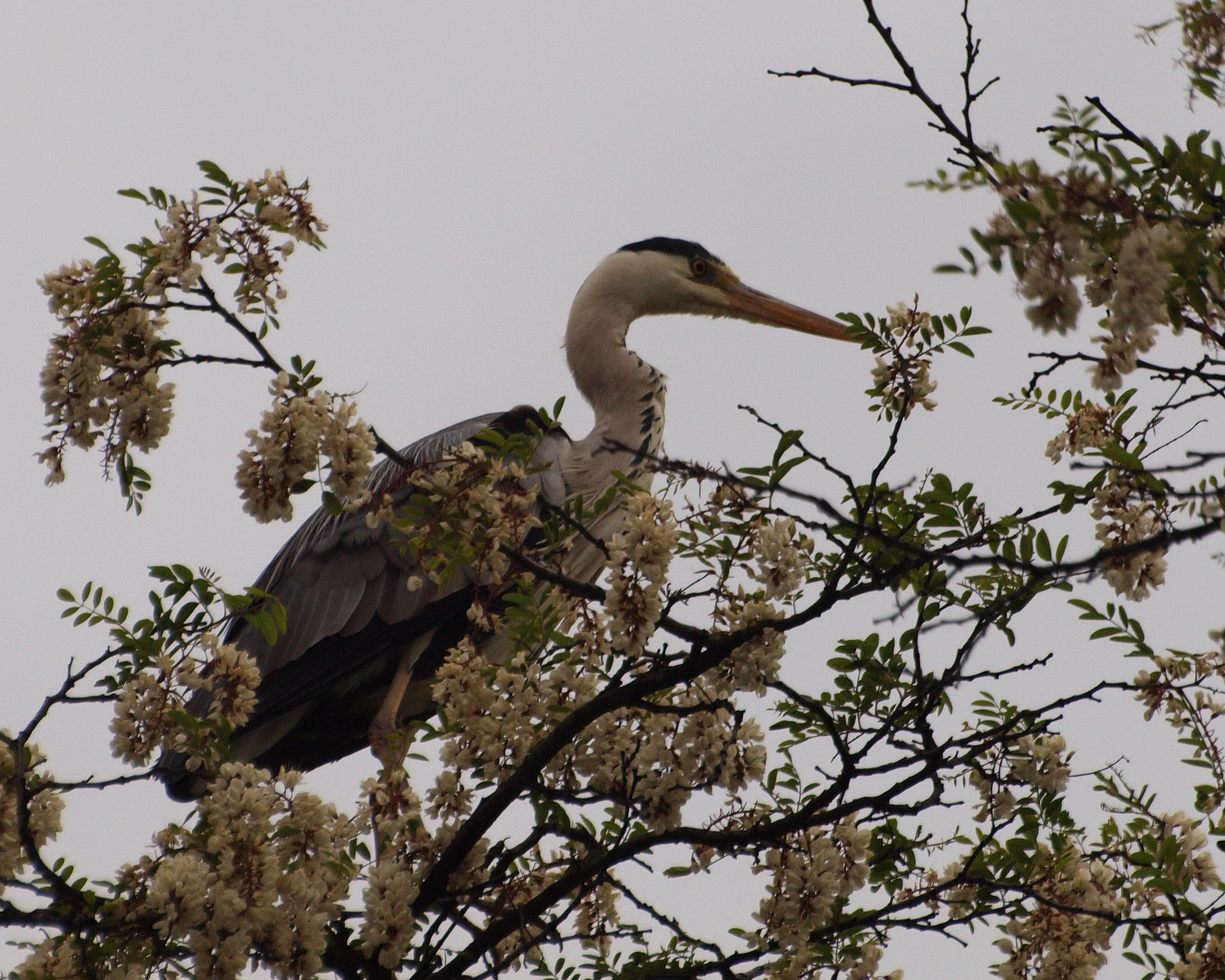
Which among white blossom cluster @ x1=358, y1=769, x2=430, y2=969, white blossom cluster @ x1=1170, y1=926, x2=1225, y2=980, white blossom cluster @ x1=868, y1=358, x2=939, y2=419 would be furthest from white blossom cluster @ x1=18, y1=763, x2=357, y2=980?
white blossom cluster @ x1=1170, y1=926, x2=1225, y2=980

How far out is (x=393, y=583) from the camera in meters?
5.04

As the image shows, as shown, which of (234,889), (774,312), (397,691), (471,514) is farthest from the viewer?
(774,312)

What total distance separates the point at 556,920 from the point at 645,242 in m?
3.95

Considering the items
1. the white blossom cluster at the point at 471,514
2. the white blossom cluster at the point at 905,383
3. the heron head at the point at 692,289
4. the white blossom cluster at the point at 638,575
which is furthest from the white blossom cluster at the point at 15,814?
the heron head at the point at 692,289

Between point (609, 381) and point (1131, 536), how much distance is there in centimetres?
330

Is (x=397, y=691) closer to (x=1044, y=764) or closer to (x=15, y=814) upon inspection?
(x=15, y=814)

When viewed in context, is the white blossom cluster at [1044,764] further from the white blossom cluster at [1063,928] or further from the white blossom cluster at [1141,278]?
the white blossom cluster at [1141,278]

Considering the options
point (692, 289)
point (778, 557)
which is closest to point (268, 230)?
point (778, 557)

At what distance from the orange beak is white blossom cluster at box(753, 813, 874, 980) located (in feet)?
11.7

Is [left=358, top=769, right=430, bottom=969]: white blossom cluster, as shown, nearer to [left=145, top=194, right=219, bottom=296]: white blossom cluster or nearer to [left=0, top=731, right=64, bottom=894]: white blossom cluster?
[left=0, top=731, right=64, bottom=894]: white blossom cluster

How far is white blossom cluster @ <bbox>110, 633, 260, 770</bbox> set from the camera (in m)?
2.25

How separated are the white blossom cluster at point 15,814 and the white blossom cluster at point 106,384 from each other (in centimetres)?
53

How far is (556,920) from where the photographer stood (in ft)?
8.72

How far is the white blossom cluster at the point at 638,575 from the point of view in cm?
212
